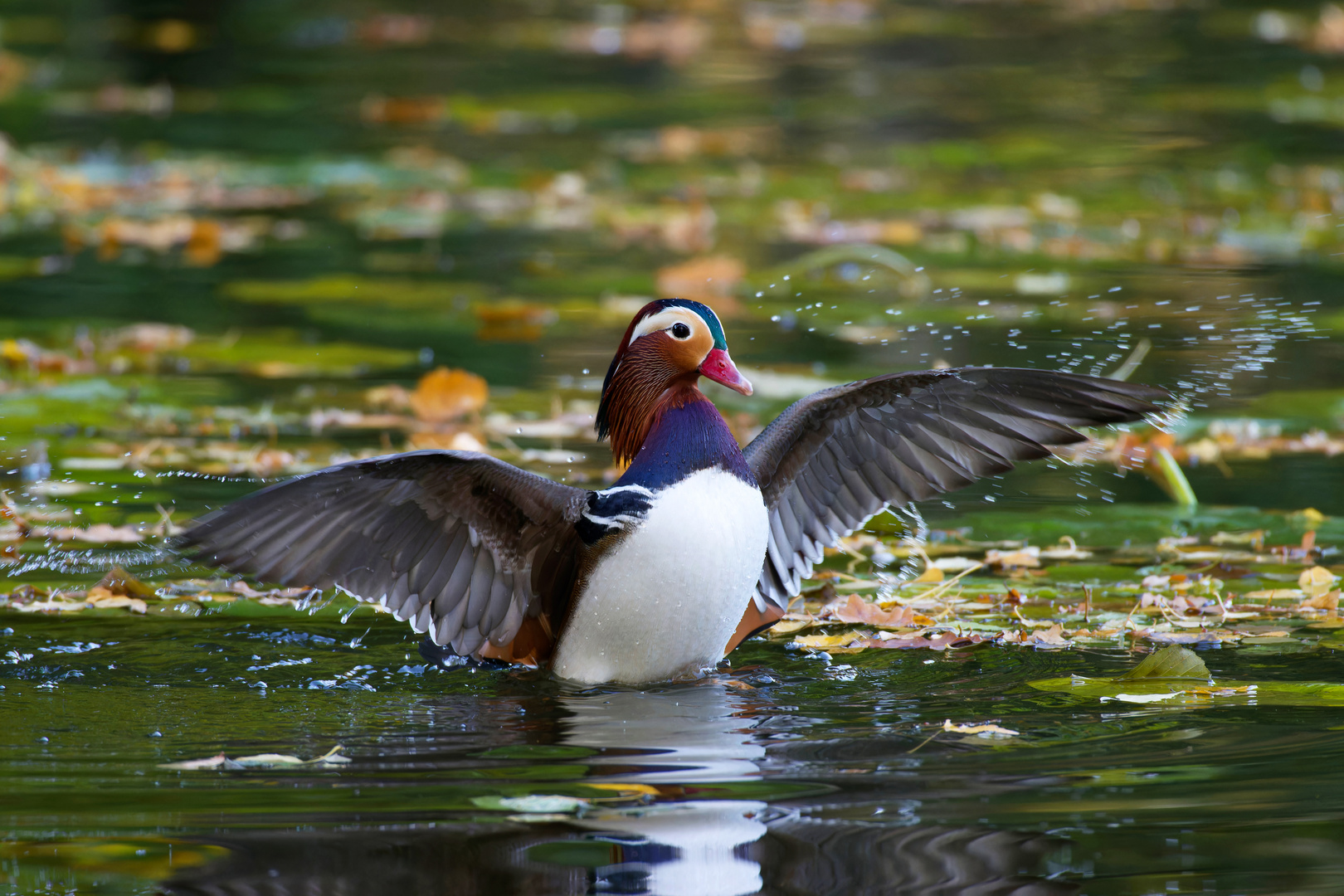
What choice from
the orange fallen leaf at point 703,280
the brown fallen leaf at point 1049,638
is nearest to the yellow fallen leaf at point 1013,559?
the brown fallen leaf at point 1049,638

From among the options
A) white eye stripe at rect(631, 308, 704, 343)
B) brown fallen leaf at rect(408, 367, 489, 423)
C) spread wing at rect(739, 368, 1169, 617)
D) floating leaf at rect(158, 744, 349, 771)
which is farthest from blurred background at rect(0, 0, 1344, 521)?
floating leaf at rect(158, 744, 349, 771)

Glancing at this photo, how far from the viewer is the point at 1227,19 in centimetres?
1920

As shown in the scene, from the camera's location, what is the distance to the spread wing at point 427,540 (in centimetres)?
418

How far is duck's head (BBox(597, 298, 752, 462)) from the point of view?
4.46 meters

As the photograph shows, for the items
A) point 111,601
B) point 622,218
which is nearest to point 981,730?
point 111,601

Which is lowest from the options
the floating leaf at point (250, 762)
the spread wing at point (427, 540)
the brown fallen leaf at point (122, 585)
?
the floating leaf at point (250, 762)

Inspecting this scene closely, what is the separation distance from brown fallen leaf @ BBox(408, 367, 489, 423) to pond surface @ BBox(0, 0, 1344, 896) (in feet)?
0.13

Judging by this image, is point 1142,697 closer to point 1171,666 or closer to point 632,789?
point 1171,666

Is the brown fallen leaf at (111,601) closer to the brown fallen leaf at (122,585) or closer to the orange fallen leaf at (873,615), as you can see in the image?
the brown fallen leaf at (122,585)

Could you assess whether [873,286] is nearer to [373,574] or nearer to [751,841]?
[373,574]

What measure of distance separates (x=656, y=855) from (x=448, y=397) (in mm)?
4034

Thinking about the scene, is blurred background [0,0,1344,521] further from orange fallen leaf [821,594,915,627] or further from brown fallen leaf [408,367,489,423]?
orange fallen leaf [821,594,915,627]

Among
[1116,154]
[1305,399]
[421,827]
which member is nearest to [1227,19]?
[1116,154]

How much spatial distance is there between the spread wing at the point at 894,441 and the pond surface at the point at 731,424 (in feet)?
0.83
